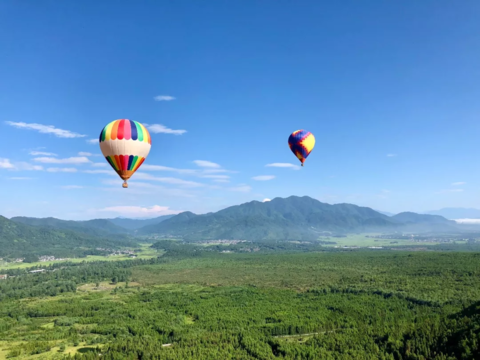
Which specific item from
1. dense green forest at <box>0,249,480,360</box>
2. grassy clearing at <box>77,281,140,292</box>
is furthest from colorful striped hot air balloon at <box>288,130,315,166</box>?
grassy clearing at <box>77,281,140,292</box>

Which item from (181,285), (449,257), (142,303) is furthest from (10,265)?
(449,257)

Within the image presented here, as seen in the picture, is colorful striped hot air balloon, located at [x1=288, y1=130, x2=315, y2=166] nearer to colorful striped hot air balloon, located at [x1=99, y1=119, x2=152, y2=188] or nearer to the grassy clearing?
colorful striped hot air balloon, located at [x1=99, y1=119, x2=152, y2=188]

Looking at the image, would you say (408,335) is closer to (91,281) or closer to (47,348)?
(47,348)

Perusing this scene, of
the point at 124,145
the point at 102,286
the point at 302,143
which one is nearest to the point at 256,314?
the point at 302,143

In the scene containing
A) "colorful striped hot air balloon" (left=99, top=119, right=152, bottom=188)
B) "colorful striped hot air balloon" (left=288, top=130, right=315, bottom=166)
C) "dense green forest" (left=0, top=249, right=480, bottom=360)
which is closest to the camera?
"colorful striped hot air balloon" (left=99, top=119, right=152, bottom=188)

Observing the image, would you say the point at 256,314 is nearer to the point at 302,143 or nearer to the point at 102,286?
the point at 302,143

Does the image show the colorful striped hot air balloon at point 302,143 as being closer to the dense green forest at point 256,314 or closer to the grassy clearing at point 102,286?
the dense green forest at point 256,314

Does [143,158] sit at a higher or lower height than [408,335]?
higher
